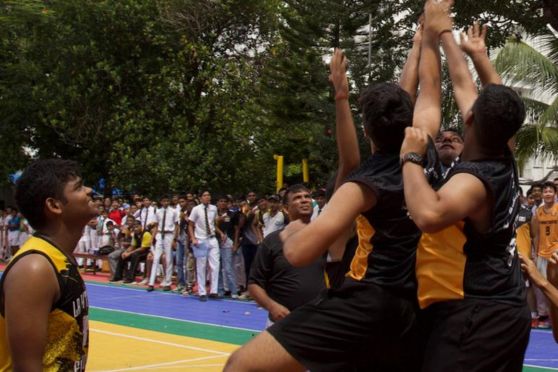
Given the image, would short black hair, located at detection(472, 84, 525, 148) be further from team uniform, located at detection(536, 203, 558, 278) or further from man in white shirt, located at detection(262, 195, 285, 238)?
man in white shirt, located at detection(262, 195, 285, 238)

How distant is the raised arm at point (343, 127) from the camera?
4.32 meters

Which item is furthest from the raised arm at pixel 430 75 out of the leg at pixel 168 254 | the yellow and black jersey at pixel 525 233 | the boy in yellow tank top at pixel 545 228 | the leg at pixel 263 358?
the leg at pixel 168 254

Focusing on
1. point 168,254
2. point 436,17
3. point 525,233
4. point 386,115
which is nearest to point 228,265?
point 168,254

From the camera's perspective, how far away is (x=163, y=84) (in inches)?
1210

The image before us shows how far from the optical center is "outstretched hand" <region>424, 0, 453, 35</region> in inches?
173

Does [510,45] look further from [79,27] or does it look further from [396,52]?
[79,27]

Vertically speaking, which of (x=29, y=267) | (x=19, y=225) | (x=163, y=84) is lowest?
(x=19, y=225)

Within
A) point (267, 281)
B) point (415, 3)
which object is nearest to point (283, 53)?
point (415, 3)

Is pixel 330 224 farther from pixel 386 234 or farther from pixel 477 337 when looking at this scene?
pixel 477 337

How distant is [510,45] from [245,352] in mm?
19812

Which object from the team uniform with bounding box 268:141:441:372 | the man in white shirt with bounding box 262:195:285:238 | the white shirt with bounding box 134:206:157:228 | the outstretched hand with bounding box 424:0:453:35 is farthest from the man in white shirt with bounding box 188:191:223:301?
the team uniform with bounding box 268:141:441:372

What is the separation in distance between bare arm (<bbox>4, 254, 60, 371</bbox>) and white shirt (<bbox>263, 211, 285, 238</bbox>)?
11740 millimetres

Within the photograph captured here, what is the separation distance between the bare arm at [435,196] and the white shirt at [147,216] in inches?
634

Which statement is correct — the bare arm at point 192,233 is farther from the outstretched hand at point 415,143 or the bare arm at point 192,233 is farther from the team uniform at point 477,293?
the outstretched hand at point 415,143
